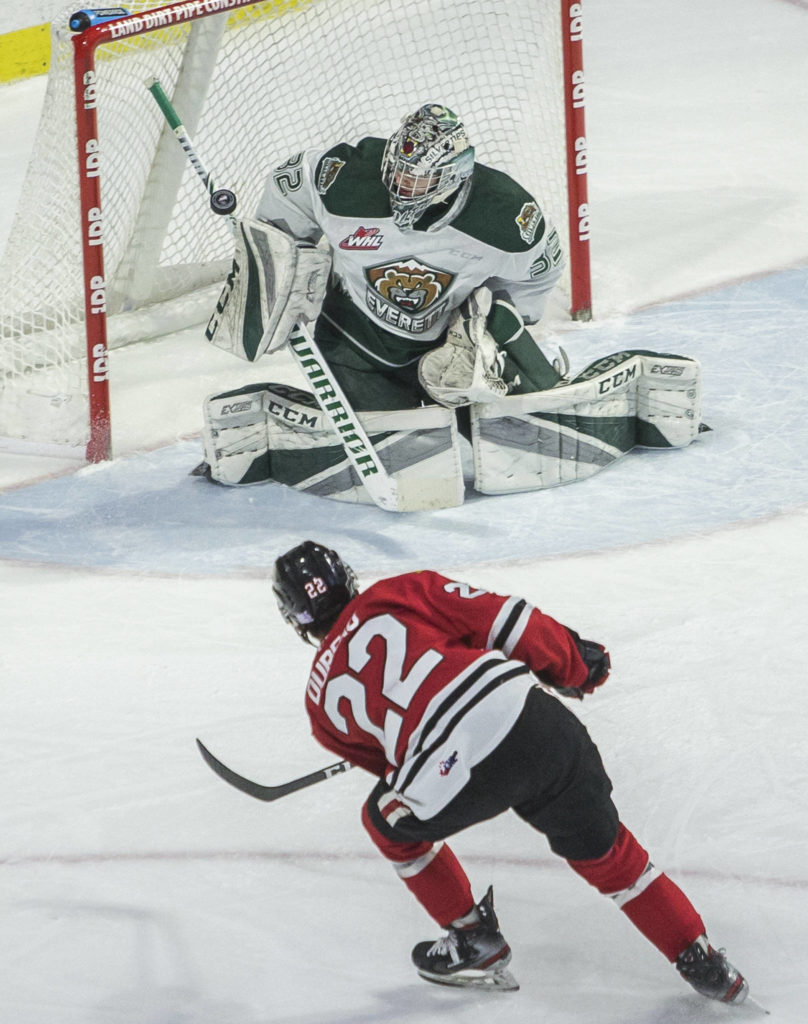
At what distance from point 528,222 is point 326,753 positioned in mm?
1490

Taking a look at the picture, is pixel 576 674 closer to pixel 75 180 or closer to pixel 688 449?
pixel 688 449

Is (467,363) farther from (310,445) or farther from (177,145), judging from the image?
(177,145)

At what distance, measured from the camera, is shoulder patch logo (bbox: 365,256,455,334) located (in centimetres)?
361

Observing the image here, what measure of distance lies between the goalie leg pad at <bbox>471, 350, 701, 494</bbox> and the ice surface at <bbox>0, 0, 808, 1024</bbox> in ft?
0.21

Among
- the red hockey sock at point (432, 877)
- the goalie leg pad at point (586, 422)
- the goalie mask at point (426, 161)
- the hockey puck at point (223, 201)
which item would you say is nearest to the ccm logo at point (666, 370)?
the goalie leg pad at point (586, 422)

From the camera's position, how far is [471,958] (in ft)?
6.96

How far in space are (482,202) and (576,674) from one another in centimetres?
173

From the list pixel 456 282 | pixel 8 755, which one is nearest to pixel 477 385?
pixel 456 282

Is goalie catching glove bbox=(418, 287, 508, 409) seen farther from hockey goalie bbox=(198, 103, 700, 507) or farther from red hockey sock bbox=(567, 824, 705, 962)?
red hockey sock bbox=(567, 824, 705, 962)

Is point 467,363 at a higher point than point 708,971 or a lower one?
higher

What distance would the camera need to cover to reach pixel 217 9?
3951 mm

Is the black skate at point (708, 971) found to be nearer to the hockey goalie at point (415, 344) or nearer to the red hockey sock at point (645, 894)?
the red hockey sock at point (645, 894)

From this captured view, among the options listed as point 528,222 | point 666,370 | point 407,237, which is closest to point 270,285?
point 407,237

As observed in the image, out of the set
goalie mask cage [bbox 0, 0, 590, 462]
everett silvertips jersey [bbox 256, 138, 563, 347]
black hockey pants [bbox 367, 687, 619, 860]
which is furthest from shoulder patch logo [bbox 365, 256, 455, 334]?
black hockey pants [bbox 367, 687, 619, 860]
